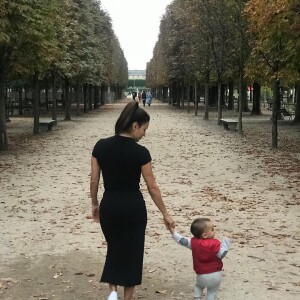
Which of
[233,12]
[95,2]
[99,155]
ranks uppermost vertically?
[95,2]

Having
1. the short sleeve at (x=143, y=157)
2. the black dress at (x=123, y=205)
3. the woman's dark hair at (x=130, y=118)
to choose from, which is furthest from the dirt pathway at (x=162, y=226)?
the woman's dark hair at (x=130, y=118)

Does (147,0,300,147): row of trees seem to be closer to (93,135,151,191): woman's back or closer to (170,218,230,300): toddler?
(170,218,230,300): toddler

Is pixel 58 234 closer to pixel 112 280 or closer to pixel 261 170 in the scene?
pixel 112 280

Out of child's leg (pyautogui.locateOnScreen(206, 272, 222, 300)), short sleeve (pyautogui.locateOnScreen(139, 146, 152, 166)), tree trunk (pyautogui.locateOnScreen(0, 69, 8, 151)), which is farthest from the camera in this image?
tree trunk (pyautogui.locateOnScreen(0, 69, 8, 151))

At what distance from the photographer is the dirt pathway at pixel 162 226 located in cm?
589

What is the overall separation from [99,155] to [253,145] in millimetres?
17088

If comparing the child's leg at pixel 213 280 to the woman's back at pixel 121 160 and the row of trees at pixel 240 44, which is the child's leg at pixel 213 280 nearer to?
the woman's back at pixel 121 160

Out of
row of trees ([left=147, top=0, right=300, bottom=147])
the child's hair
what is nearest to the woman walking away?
the child's hair

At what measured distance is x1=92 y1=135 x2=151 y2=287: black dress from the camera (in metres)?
4.54

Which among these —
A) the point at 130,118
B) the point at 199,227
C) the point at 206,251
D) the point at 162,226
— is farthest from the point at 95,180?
the point at 162,226

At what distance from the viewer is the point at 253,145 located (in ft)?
69.6

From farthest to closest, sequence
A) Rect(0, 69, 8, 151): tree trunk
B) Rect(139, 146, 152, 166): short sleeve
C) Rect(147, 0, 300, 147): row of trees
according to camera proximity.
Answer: Rect(0, 69, 8, 151): tree trunk, Rect(147, 0, 300, 147): row of trees, Rect(139, 146, 152, 166): short sleeve

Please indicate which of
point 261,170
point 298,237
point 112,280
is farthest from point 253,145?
point 112,280

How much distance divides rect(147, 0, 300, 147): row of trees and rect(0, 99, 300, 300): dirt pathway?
328cm
